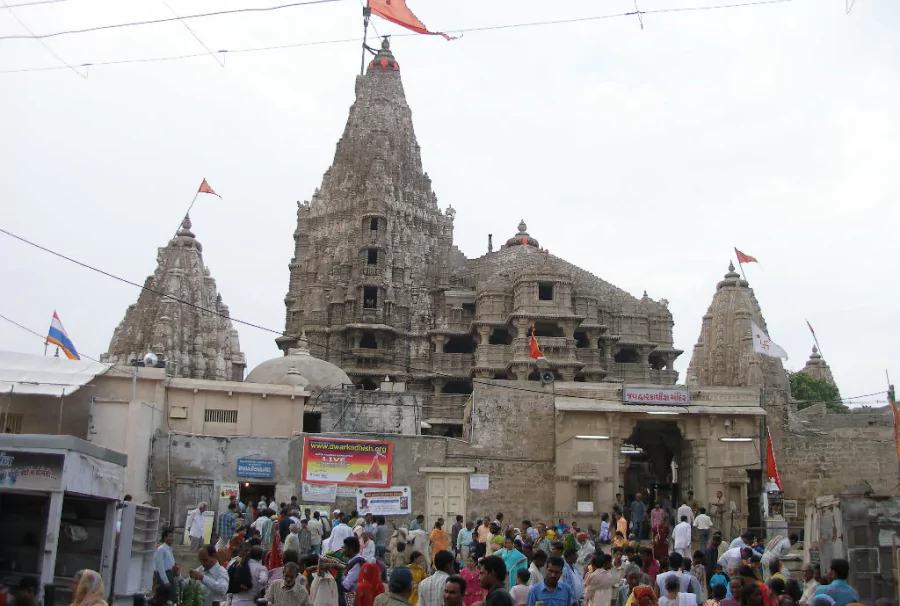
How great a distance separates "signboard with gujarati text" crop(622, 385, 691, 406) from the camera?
2592cm

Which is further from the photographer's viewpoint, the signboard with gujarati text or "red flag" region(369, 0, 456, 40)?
the signboard with gujarati text

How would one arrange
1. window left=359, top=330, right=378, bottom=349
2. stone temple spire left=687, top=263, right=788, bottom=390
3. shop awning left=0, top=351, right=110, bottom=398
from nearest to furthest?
1. shop awning left=0, top=351, right=110, bottom=398
2. stone temple spire left=687, top=263, right=788, bottom=390
3. window left=359, top=330, right=378, bottom=349

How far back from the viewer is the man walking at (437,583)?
27.0 feet

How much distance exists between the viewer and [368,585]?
9430mm

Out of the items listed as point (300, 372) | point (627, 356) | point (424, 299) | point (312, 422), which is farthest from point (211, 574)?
point (627, 356)

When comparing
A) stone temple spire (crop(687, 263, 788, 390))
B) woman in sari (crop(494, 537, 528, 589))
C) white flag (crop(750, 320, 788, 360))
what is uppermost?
stone temple spire (crop(687, 263, 788, 390))

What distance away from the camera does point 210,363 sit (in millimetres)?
43594

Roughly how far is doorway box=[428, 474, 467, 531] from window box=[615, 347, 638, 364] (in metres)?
22.3

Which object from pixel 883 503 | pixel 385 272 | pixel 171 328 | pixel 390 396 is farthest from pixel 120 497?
pixel 385 272

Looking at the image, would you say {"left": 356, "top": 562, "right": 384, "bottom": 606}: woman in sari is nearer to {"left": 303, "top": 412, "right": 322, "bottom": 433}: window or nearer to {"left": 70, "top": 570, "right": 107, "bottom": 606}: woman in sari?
{"left": 70, "top": 570, "right": 107, "bottom": 606}: woman in sari

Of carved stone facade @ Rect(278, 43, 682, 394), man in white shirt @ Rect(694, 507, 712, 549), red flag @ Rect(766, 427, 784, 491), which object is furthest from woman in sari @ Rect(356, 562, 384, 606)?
carved stone facade @ Rect(278, 43, 682, 394)

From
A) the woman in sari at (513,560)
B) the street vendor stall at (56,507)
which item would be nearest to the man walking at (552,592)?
the woman in sari at (513,560)

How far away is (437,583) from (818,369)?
59.4 metres

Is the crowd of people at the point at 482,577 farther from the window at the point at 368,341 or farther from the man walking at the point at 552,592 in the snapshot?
the window at the point at 368,341
